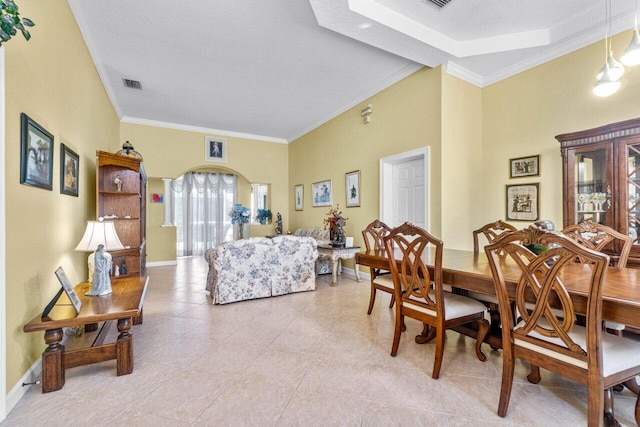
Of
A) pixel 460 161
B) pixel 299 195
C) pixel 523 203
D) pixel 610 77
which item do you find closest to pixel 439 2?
pixel 610 77

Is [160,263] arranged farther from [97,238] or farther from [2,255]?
[2,255]

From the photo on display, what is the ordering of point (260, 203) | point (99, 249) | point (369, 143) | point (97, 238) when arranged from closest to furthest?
point (99, 249), point (97, 238), point (369, 143), point (260, 203)

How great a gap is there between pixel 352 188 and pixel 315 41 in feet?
8.38

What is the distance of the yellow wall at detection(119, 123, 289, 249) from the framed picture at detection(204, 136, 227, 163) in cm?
7

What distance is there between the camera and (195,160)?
6.49 metres

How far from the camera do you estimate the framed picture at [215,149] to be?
659cm

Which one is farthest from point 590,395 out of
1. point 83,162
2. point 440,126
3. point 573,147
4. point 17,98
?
point 83,162

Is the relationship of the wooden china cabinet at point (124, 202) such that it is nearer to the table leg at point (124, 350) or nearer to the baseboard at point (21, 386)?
the baseboard at point (21, 386)

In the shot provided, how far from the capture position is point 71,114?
2.76 metres

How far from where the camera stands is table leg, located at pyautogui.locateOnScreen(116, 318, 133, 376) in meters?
2.00

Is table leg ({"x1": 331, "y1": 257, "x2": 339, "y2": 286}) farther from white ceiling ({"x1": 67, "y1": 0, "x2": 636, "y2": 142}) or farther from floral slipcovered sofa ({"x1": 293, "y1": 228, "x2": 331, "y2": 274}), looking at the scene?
white ceiling ({"x1": 67, "y1": 0, "x2": 636, "y2": 142})

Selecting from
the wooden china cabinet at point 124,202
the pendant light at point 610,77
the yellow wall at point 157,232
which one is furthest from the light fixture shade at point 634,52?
the yellow wall at point 157,232

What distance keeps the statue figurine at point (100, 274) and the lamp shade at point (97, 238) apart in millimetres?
86

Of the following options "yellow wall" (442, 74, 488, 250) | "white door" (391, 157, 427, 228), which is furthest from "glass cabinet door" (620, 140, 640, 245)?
"white door" (391, 157, 427, 228)
